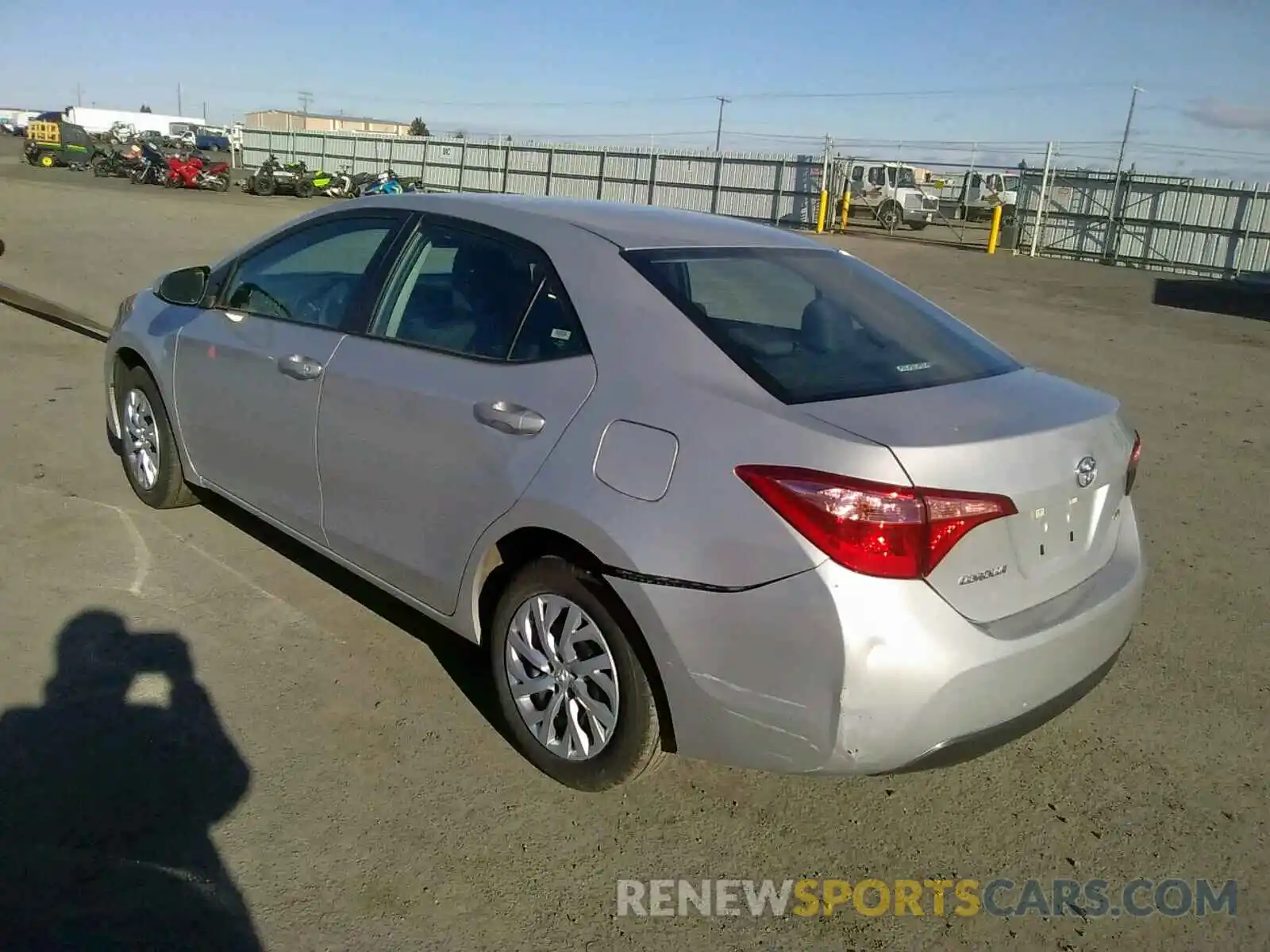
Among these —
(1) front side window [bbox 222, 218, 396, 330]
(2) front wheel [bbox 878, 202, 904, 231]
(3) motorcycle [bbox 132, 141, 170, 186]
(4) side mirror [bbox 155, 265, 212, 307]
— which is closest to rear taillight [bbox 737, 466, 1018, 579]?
(1) front side window [bbox 222, 218, 396, 330]

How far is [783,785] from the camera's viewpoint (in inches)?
131

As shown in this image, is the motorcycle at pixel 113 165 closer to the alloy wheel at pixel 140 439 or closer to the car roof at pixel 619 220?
the alloy wheel at pixel 140 439

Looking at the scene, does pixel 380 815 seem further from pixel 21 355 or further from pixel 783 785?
pixel 21 355

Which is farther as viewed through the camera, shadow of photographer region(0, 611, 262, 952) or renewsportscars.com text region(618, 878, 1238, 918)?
renewsportscars.com text region(618, 878, 1238, 918)

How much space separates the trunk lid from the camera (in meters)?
2.60

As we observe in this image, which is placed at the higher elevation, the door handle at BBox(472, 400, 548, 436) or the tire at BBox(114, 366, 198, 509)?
the door handle at BBox(472, 400, 548, 436)

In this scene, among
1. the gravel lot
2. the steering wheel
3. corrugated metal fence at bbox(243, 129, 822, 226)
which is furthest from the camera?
corrugated metal fence at bbox(243, 129, 822, 226)

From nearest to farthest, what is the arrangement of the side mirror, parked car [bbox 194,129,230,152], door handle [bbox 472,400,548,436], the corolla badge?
the corolla badge < door handle [bbox 472,400,548,436] < the side mirror < parked car [bbox 194,129,230,152]

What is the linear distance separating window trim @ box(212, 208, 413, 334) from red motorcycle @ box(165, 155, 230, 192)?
3732 centimetres

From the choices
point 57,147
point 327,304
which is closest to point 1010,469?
point 327,304

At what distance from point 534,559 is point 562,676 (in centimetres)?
35

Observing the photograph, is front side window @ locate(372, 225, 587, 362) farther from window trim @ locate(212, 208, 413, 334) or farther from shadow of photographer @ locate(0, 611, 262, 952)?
shadow of photographer @ locate(0, 611, 262, 952)

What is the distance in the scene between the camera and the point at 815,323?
338 cm

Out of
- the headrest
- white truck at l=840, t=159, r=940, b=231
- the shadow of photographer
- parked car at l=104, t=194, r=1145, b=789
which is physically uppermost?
white truck at l=840, t=159, r=940, b=231
